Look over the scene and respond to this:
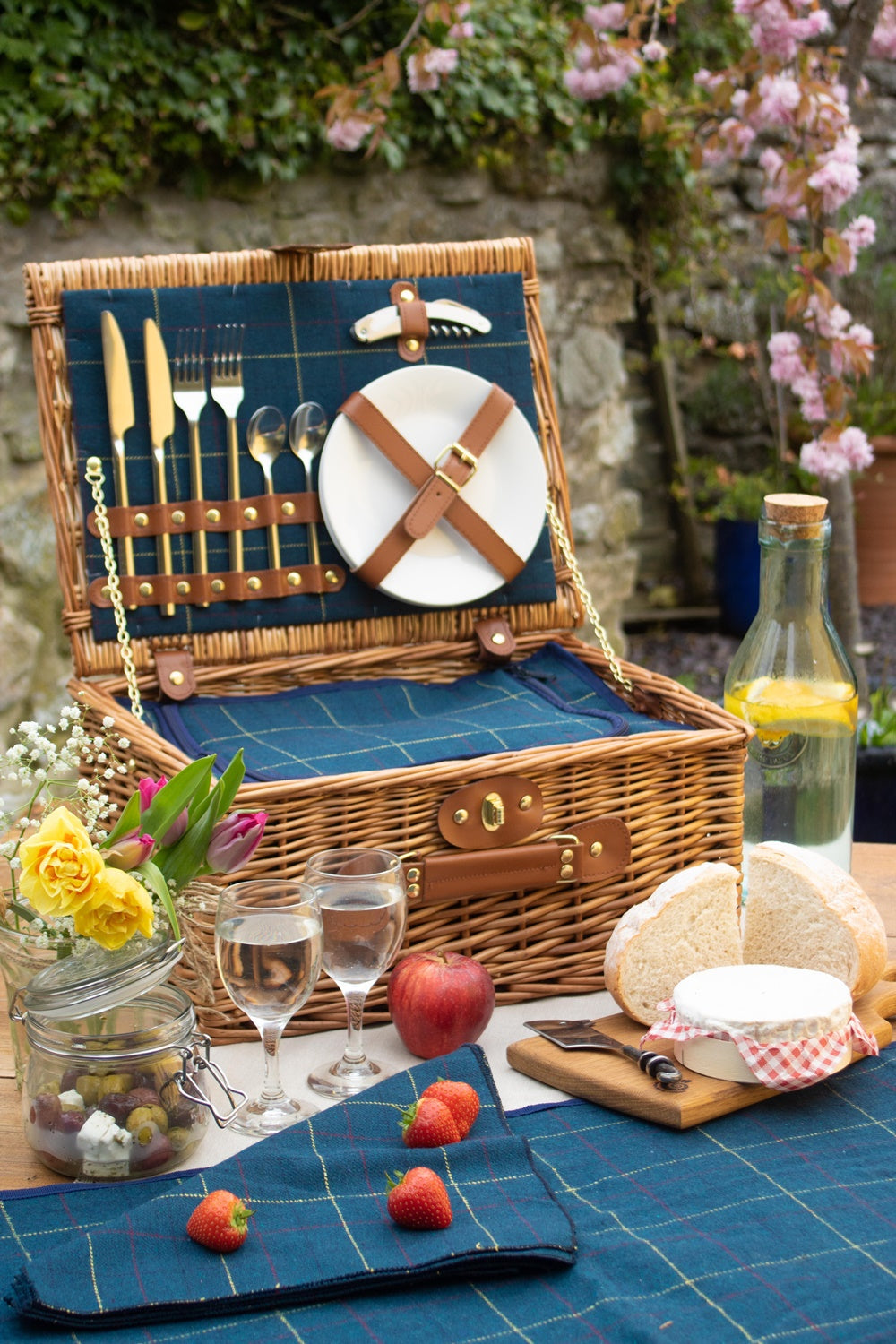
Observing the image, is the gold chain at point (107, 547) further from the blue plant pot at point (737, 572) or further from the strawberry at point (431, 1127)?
the blue plant pot at point (737, 572)

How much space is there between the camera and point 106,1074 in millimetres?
871

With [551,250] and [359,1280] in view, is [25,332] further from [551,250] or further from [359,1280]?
[359,1280]

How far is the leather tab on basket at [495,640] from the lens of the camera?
5.23ft

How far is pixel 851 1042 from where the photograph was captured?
3.26 feet

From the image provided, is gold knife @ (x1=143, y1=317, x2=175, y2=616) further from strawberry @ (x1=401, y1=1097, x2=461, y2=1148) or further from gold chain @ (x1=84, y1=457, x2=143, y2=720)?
strawberry @ (x1=401, y1=1097, x2=461, y2=1148)

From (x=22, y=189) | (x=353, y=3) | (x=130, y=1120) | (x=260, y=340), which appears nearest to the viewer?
(x=130, y=1120)

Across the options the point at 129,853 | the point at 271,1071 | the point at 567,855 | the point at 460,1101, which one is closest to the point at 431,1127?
the point at 460,1101

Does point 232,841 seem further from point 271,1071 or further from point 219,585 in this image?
point 219,585

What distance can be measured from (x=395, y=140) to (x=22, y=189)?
2.80 ft

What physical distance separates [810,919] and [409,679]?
2.12 feet

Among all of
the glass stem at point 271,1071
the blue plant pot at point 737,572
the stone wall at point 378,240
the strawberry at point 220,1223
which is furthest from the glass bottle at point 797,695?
the blue plant pot at point 737,572

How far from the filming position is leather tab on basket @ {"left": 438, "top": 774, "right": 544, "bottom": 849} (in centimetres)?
117

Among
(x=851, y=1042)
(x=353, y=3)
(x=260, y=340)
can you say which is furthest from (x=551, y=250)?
(x=851, y=1042)

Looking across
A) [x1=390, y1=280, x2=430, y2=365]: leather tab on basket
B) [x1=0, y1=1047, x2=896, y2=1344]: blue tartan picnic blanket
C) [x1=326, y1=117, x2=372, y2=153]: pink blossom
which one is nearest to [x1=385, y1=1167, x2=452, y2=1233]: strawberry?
[x1=0, y1=1047, x2=896, y2=1344]: blue tartan picnic blanket
